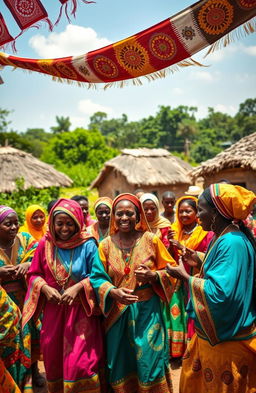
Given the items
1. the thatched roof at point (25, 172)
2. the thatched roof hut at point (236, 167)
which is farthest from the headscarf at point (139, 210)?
the thatched roof at point (25, 172)

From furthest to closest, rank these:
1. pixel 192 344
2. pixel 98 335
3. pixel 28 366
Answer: pixel 28 366 → pixel 98 335 → pixel 192 344

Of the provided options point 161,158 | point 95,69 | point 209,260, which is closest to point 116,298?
point 209,260

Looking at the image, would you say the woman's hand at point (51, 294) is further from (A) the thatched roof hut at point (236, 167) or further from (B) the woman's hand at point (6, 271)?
(A) the thatched roof hut at point (236, 167)

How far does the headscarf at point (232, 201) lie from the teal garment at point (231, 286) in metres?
0.15

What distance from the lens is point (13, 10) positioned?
10.6ft

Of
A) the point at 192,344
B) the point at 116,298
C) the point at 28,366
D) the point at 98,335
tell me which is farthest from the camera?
the point at 28,366

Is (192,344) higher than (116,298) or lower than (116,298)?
lower

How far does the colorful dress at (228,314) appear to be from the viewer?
2400 mm

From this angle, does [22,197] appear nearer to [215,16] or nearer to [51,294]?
[51,294]

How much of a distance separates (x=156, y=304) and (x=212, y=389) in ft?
3.16

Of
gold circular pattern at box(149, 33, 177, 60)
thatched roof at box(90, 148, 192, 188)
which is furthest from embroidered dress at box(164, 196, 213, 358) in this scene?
thatched roof at box(90, 148, 192, 188)

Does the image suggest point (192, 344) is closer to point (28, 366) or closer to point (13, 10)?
point (28, 366)

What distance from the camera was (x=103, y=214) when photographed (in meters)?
5.49

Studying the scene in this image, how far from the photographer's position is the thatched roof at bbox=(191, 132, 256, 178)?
38.7ft
